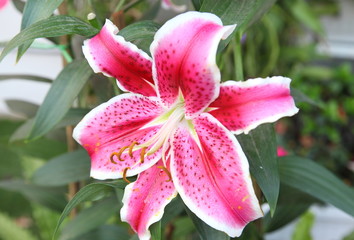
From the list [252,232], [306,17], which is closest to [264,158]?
[252,232]

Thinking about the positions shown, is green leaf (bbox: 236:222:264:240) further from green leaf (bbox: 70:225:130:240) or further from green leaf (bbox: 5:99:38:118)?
green leaf (bbox: 5:99:38:118)

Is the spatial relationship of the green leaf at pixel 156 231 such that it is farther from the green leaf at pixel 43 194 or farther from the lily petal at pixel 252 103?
the green leaf at pixel 43 194

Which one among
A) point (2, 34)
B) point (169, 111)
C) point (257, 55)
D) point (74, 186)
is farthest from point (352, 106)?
point (169, 111)

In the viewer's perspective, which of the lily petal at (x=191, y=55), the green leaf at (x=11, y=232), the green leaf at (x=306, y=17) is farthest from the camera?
the green leaf at (x=306, y=17)

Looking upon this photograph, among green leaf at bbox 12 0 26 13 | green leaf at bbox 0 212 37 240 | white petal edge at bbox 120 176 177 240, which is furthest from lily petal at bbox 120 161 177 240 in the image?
green leaf at bbox 0 212 37 240

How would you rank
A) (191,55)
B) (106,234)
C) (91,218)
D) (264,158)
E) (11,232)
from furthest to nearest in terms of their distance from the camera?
(11,232)
(106,234)
(91,218)
(264,158)
(191,55)

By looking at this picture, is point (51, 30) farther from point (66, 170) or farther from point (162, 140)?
point (66, 170)

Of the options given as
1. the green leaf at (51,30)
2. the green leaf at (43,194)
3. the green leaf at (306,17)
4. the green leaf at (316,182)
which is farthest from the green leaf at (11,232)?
the green leaf at (306,17)
